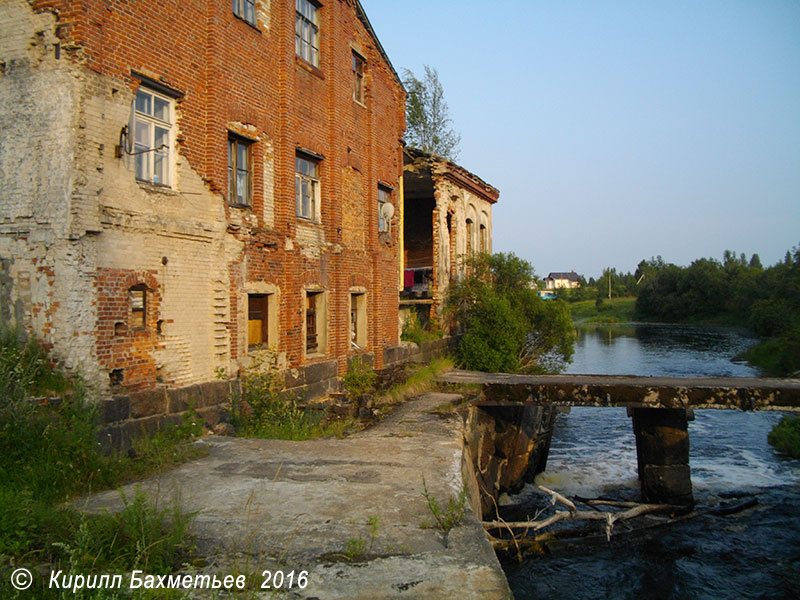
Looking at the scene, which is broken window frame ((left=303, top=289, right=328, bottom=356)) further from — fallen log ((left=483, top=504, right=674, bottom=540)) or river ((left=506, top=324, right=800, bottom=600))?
river ((left=506, top=324, right=800, bottom=600))

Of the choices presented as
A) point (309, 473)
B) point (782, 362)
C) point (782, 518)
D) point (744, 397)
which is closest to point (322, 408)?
point (309, 473)

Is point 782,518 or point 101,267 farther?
point 782,518

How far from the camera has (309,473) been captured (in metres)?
6.30

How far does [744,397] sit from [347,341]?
8.00 meters

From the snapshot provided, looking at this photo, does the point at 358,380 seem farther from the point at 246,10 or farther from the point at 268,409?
the point at 246,10

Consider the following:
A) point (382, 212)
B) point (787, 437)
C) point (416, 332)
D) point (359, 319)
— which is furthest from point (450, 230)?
point (787, 437)

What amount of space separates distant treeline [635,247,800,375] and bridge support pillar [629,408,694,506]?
1826cm

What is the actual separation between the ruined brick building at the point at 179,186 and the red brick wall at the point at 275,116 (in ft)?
0.10

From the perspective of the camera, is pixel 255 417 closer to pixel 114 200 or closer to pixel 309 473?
pixel 309 473

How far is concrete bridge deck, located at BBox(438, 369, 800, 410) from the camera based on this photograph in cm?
1120

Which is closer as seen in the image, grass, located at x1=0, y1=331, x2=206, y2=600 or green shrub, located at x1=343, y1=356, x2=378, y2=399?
grass, located at x1=0, y1=331, x2=206, y2=600

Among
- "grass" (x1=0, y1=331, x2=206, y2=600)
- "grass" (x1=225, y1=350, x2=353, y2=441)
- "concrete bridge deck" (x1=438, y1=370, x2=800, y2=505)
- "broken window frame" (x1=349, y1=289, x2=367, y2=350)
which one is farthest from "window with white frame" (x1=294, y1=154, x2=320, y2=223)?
"grass" (x1=0, y1=331, x2=206, y2=600)

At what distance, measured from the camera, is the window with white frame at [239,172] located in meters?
9.43

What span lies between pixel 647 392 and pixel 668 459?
1.95m
